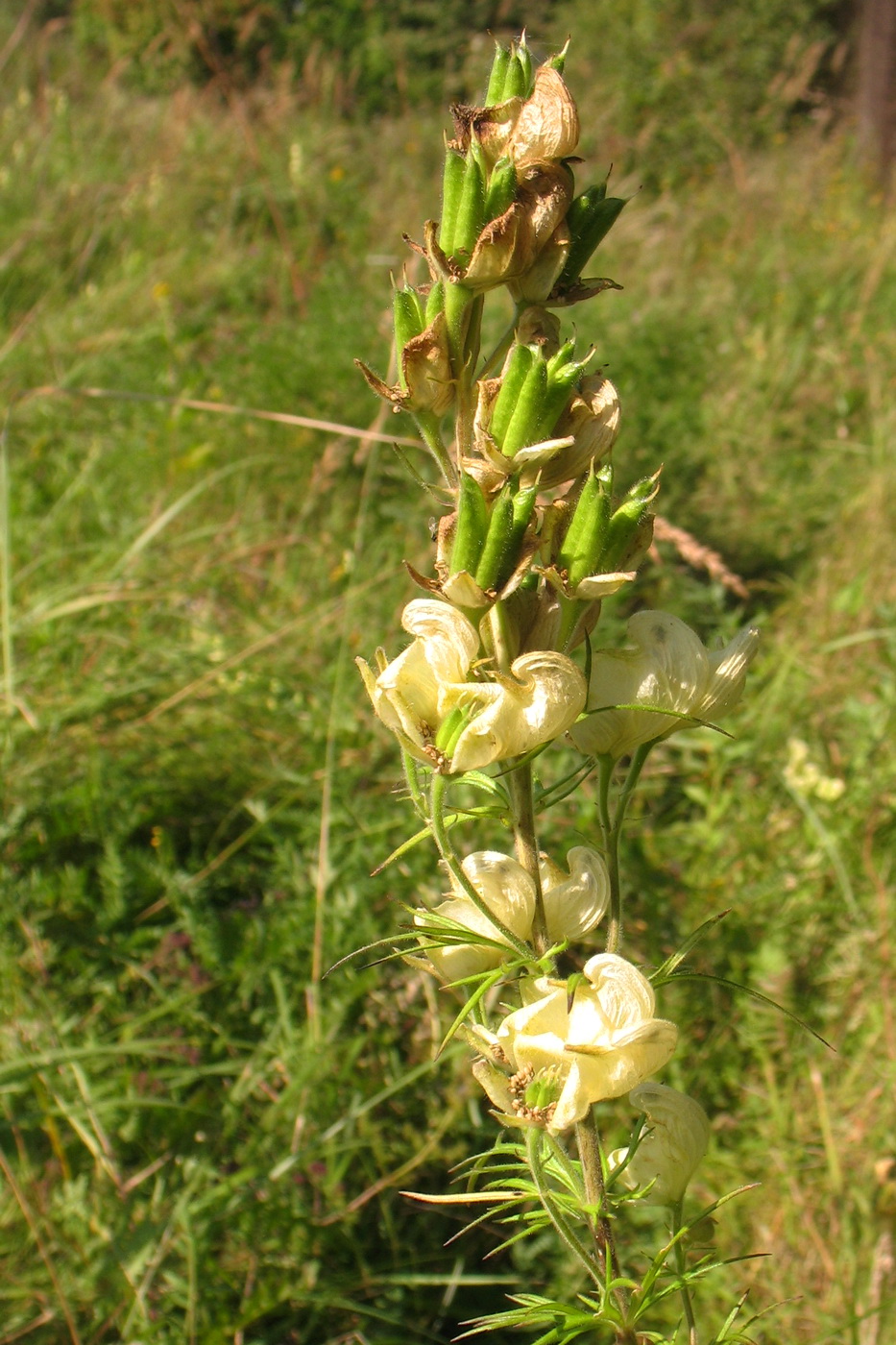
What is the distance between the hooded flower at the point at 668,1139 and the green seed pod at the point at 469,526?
1.61 feet

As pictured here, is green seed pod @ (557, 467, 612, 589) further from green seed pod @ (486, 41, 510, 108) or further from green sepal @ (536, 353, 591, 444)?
green seed pod @ (486, 41, 510, 108)

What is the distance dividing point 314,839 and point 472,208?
151 centimetres

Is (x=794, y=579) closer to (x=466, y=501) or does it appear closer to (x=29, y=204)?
(x=466, y=501)

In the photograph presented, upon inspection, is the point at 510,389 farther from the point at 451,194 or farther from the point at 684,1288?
the point at 684,1288

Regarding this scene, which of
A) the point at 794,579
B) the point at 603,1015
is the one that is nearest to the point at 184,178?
the point at 794,579

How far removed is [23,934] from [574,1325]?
4.95 ft

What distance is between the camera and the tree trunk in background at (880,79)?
783 centimetres

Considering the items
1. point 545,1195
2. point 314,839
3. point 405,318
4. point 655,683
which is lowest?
point 314,839

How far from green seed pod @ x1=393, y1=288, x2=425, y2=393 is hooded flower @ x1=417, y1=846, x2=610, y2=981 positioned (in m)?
→ 0.42

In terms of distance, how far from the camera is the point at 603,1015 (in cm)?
81

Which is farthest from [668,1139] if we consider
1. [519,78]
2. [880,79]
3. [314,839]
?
[880,79]

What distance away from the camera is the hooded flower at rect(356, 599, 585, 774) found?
778 millimetres

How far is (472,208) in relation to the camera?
0.82 meters

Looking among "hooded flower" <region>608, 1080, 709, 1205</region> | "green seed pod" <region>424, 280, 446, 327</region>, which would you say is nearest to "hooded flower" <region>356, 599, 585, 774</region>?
"green seed pod" <region>424, 280, 446, 327</region>
